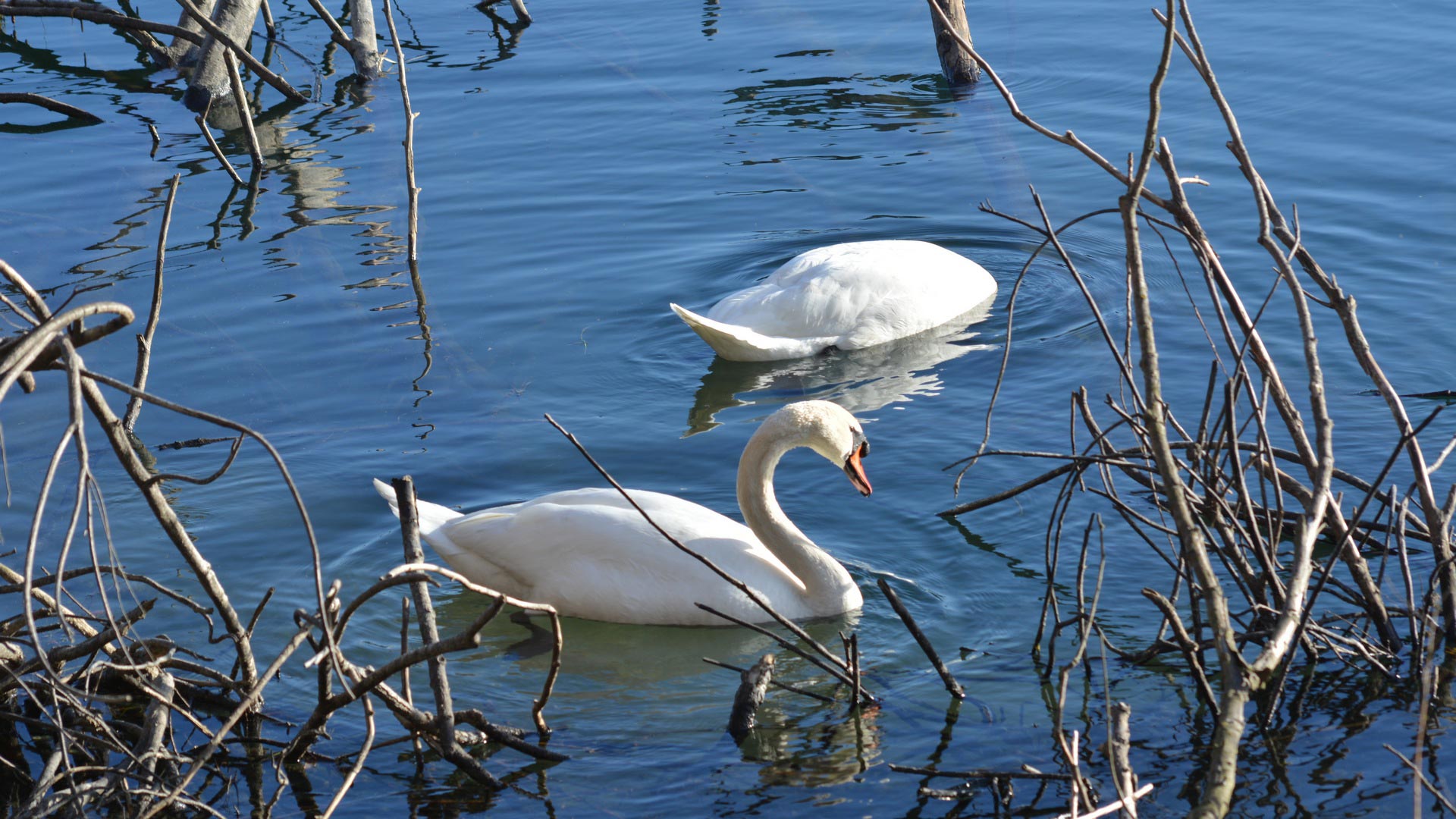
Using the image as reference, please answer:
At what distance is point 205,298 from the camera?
9.10 meters

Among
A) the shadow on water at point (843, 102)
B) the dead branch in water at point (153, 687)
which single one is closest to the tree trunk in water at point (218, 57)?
the shadow on water at point (843, 102)

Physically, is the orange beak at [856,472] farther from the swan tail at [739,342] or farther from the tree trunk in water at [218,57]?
the tree trunk in water at [218,57]

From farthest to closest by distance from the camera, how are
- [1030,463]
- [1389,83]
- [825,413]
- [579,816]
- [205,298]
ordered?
[1389,83]
[205,298]
[1030,463]
[825,413]
[579,816]

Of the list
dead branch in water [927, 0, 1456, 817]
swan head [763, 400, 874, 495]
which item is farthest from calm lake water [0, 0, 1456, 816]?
swan head [763, 400, 874, 495]

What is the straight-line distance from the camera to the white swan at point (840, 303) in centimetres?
801

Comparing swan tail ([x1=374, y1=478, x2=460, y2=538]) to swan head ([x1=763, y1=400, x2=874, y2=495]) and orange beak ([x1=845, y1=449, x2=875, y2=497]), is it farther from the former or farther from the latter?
orange beak ([x1=845, y1=449, x2=875, y2=497])

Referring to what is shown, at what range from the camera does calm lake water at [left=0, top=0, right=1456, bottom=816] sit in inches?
185

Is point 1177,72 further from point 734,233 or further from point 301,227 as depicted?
point 301,227

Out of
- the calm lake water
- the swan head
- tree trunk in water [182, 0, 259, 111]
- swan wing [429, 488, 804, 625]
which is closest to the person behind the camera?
the calm lake water

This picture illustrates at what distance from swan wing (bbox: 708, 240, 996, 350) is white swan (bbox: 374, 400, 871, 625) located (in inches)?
88.3

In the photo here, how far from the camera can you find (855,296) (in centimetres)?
815

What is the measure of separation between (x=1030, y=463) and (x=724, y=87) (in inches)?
269

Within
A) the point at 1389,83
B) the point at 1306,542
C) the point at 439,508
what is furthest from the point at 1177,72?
the point at 1306,542

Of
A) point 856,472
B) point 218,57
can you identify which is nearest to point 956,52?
point 218,57
